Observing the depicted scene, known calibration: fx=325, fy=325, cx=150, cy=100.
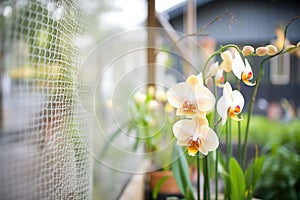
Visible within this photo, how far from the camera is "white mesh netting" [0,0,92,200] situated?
0.41 metres

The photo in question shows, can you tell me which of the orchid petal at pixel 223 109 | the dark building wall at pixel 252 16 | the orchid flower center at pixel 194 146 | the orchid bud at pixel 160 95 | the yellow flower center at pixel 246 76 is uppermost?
the dark building wall at pixel 252 16

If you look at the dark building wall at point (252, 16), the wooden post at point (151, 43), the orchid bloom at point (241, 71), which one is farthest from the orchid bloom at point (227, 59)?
the dark building wall at point (252, 16)

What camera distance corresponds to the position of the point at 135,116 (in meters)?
1.13

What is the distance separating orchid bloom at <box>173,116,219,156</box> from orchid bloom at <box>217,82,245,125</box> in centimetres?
3

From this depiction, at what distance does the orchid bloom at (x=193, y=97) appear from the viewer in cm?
A: 54

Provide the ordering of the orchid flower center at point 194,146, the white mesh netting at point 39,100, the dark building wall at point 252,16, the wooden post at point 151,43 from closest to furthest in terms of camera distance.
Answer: the white mesh netting at point 39,100 → the orchid flower center at point 194,146 → the wooden post at point 151,43 → the dark building wall at point 252,16

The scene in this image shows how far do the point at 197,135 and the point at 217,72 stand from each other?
0.58 ft

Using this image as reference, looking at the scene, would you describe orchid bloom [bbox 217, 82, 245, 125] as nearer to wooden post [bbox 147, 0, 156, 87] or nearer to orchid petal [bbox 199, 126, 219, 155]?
orchid petal [bbox 199, 126, 219, 155]

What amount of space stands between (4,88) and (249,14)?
4.42m

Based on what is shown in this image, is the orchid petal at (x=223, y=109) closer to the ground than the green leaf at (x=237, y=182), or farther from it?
farther from it

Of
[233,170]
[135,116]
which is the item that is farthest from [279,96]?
[233,170]

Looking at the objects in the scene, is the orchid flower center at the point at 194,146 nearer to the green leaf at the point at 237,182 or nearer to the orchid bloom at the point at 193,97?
the orchid bloom at the point at 193,97

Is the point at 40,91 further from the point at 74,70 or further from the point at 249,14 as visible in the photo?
the point at 249,14

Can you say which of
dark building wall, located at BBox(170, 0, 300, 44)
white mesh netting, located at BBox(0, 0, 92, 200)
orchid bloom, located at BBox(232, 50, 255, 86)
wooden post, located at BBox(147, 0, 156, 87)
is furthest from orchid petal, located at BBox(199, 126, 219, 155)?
dark building wall, located at BBox(170, 0, 300, 44)
